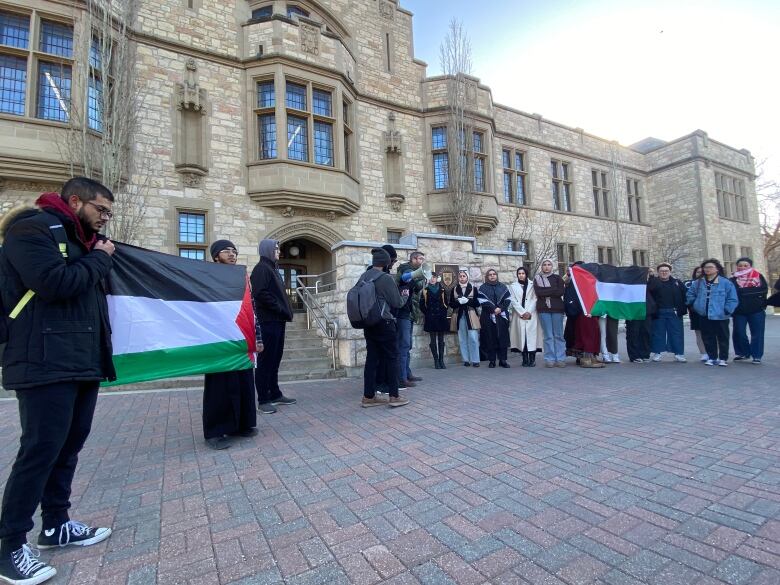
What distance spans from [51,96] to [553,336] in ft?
42.4

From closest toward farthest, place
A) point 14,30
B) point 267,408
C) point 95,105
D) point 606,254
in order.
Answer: point 267,408, point 14,30, point 95,105, point 606,254

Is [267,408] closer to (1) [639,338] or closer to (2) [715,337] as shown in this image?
(1) [639,338]

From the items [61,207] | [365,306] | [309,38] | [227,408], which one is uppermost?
[309,38]

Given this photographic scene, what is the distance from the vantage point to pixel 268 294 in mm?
4930

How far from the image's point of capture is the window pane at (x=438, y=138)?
15.4 m

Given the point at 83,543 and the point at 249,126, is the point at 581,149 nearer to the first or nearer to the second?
the point at 249,126

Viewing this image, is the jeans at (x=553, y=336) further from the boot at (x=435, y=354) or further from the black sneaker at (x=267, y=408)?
the black sneaker at (x=267, y=408)

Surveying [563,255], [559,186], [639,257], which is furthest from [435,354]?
[639,257]

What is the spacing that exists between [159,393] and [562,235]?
18.2 meters

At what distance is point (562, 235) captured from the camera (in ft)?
63.1

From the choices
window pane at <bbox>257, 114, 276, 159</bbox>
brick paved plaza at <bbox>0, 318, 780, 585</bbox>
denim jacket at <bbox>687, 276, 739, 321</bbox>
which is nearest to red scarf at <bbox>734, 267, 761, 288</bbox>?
denim jacket at <bbox>687, 276, 739, 321</bbox>

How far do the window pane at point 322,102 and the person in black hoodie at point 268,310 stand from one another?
936 centimetres

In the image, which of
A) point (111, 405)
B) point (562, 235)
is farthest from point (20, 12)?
point (562, 235)

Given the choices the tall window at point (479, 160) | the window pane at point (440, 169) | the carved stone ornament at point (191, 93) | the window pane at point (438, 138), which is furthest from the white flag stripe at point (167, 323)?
the tall window at point (479, 160)
